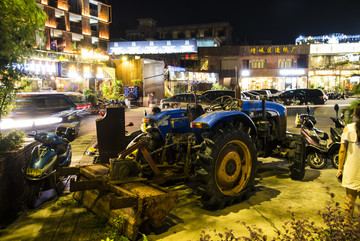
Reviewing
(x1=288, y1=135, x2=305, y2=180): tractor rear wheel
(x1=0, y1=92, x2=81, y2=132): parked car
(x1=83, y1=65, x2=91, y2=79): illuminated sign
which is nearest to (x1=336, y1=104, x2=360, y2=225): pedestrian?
(x1=288, y1=135, x2=305, y2=180): tractor rear wheel

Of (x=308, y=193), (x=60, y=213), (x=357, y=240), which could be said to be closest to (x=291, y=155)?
(x=308, y=193)

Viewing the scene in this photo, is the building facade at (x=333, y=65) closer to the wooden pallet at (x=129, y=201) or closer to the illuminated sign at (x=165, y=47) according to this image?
the illuminated sign at (x=165, y=47)

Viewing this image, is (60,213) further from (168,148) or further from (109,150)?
(168,148)

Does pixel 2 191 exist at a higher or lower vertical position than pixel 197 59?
lower

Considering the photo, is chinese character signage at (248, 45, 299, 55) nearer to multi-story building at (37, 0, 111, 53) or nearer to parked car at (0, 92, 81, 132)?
multi-story building at (37, 0, 111, 53)

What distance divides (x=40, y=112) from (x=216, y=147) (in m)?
8.14

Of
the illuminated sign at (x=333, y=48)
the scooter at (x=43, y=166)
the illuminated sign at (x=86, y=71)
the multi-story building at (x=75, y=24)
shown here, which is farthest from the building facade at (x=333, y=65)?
the scooter at (x=43, y=166)

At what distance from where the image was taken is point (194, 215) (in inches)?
163

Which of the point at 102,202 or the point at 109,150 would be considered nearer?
the point at 102,202

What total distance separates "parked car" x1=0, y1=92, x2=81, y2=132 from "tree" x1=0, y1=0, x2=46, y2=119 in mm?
5145

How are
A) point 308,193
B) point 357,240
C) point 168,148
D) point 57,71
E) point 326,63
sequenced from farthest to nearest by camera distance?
1. point 326,63
2. point 57,71
3. point 168,148
4. point 308,193
5. point 357,240

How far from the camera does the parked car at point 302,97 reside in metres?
26.2

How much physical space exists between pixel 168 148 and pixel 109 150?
1236mm

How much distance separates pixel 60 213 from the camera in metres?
4.36
